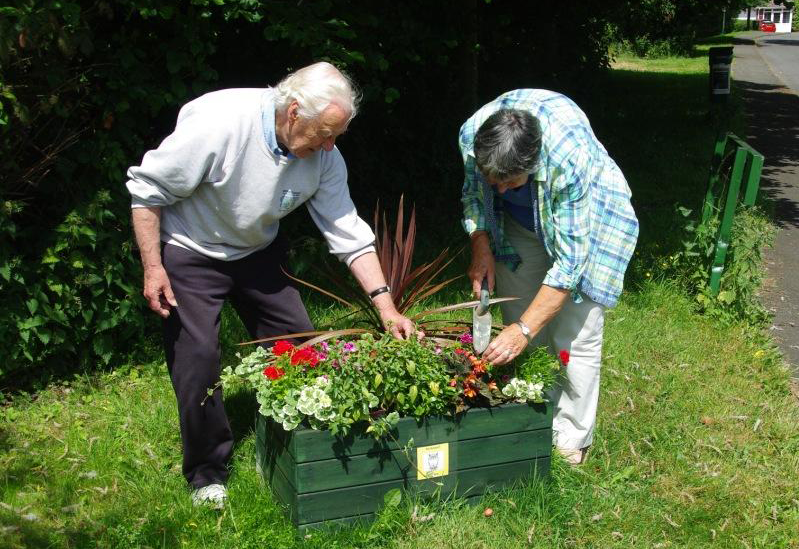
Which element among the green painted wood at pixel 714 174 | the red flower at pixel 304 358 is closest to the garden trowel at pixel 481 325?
the red flower at pixel 304 358

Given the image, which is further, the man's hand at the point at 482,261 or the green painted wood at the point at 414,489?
the man's hand at the point at 482,261

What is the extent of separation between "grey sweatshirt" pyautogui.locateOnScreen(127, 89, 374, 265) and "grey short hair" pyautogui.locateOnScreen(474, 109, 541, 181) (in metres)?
0.67

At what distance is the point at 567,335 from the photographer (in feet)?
11.8

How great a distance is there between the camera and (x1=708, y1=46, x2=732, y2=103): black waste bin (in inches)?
547

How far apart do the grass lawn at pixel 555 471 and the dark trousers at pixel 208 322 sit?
0.66ft

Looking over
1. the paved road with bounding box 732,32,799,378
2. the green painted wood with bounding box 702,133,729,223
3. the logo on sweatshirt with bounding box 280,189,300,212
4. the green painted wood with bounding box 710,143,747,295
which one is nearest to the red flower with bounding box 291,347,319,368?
the logo on sweatshirt with bounding box 280,189,300,212

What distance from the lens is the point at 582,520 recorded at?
3.37 meters

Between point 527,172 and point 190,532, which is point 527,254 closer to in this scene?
point 527,172

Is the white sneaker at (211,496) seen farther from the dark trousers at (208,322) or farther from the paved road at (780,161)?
the paved road at (780,161)

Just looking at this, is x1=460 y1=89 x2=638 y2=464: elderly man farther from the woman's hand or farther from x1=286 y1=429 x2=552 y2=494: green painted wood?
x1=286 y1=429 x2=552 y2=494: green painted wood

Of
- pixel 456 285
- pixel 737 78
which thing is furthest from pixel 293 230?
pixel 737 78

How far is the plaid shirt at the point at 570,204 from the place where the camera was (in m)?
3.12

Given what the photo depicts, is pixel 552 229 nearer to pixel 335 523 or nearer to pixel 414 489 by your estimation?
pixel 414 489

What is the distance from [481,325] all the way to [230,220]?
105 centimetres
